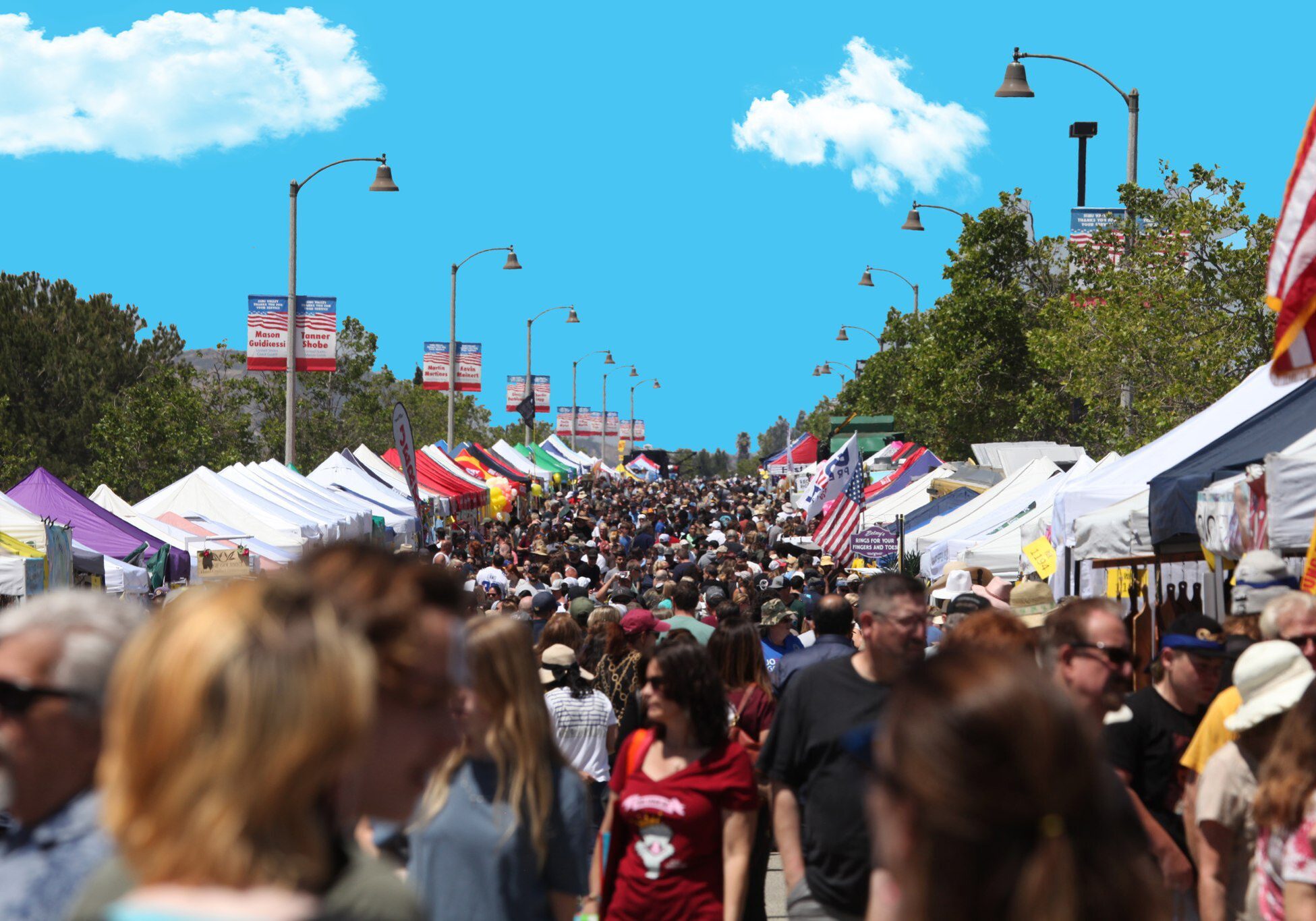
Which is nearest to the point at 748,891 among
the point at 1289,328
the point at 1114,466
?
the point at 1289,328

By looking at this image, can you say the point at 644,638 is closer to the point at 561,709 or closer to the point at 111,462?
the point at 561,709

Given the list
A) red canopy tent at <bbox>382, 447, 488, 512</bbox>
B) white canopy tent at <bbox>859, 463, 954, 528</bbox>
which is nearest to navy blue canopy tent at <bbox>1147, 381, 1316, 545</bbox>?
white canopy tent at <bbox>859, 463, 954, 528</bbox>

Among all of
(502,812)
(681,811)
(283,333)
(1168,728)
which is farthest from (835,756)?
(283,333)

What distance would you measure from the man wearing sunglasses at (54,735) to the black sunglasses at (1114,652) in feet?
9.12

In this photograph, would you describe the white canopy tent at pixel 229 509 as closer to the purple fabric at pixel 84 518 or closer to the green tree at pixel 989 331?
the purple fabric at pixel 84 518

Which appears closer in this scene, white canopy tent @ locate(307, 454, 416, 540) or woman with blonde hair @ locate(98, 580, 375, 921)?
woman with blonde hair @ locate(98, 580, 375, 921)

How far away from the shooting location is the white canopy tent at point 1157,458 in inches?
471

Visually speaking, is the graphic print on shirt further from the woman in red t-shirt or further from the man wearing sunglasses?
the man wearing sunglasses

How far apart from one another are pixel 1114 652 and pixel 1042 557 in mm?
9017

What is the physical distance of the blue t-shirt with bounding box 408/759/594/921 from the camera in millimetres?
3801

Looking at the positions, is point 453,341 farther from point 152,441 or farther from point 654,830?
point 654,830

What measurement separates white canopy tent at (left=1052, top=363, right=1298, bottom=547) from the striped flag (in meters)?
6.30

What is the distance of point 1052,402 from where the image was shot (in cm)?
2888

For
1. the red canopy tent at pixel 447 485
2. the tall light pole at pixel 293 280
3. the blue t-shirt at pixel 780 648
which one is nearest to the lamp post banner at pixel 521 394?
the red canopy tent at pixel 447 485
